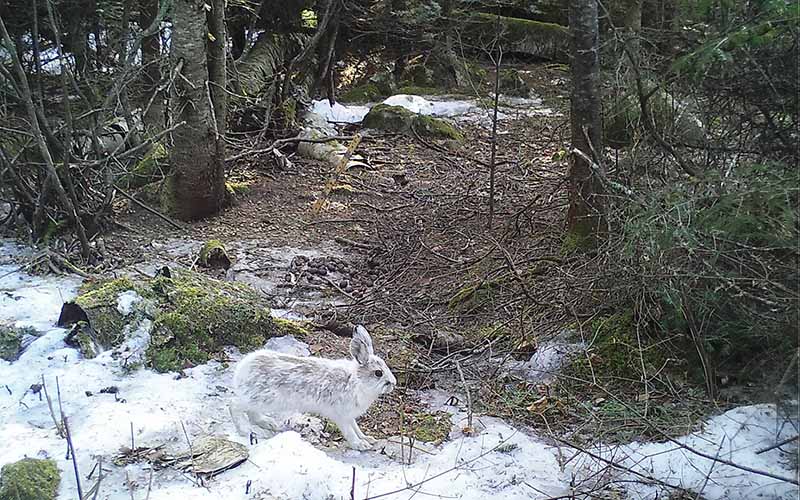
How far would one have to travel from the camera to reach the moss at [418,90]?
15.4 m

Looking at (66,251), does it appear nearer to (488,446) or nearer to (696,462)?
(488,446)

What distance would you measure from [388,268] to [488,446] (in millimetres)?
3208

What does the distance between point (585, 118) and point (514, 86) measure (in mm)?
9627

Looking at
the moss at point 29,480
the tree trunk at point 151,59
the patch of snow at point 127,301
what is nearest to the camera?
the moss at point 29,480

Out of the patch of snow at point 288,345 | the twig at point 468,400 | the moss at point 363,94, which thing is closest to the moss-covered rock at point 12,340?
the patch of snow at point 288,345

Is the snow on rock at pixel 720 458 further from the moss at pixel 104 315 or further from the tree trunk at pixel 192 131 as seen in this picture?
the tree trunk at pixel 192 131

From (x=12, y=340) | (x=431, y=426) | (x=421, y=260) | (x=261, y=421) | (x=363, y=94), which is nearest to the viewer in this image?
(x=261, y=421)

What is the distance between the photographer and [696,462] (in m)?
3.71

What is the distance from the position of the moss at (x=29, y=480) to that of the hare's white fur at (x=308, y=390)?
0.96 meters

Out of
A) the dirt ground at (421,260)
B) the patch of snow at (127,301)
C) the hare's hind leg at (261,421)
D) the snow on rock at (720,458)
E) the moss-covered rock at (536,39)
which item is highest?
the moss-covered rock at (536,39)

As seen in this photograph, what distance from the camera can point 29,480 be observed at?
347cm

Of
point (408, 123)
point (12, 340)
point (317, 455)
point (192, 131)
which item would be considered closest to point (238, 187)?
point (192, 131)

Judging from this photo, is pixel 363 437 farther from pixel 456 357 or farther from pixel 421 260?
pixel 421 260

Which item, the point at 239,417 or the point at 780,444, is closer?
the point at 780,444
